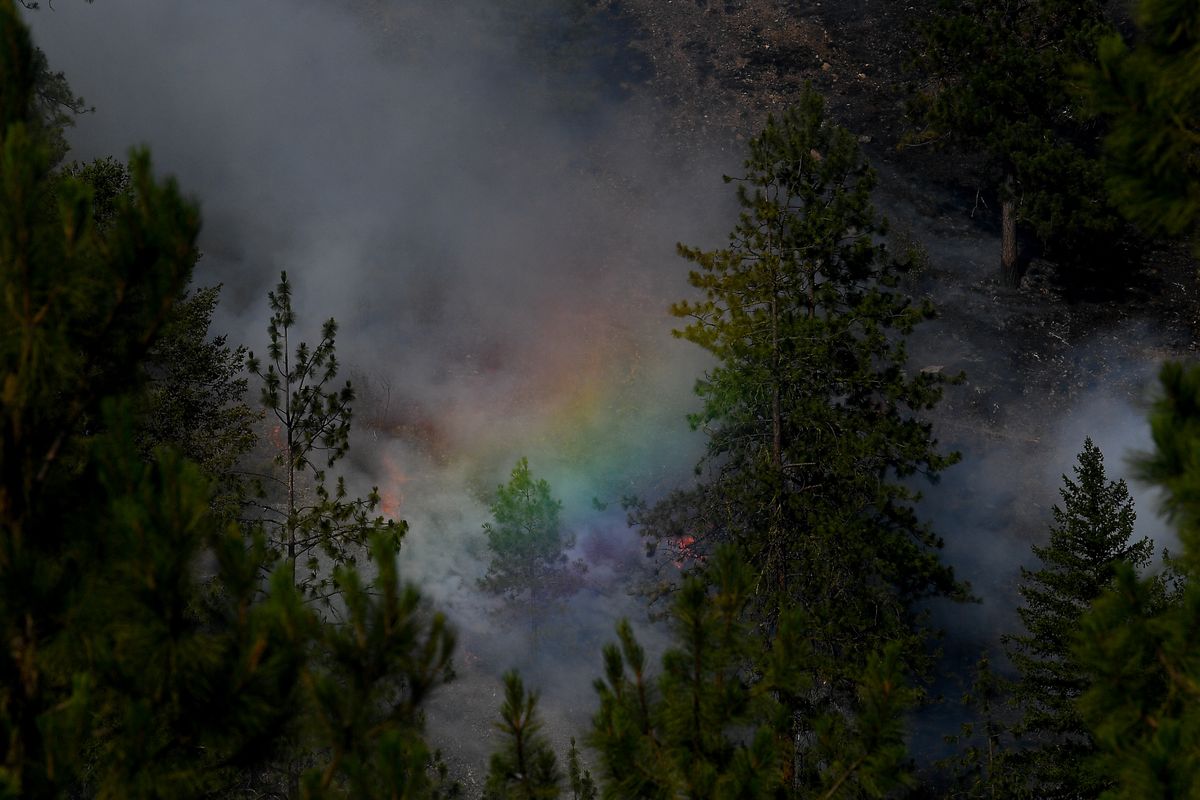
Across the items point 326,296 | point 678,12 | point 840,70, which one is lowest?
point 326,296

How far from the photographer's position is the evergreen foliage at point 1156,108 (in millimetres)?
5090

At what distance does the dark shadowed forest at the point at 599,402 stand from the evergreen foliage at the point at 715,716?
3 centimetres

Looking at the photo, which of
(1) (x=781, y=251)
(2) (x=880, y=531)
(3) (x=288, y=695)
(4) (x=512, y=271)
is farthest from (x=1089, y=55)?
(3) (x=288, y=695)

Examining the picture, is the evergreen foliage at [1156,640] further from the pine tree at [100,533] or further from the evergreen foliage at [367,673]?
the pine tree at [100,533]

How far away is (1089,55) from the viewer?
24594 millimetres

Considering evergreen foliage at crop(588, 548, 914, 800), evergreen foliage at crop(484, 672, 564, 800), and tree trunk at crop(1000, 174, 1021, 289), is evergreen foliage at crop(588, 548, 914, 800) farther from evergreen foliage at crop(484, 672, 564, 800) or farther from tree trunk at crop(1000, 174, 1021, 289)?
tree trunk at crop(1000, 174, 1021, 289)

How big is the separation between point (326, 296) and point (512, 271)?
6322mm

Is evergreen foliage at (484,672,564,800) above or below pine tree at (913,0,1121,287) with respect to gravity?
below

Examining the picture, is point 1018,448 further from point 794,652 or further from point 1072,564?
point 794,652

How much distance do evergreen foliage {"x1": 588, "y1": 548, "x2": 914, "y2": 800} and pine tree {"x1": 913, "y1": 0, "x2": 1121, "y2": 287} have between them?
22133 millimetres

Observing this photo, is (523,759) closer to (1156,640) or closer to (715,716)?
(715,716)

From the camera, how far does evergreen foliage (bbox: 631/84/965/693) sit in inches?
614

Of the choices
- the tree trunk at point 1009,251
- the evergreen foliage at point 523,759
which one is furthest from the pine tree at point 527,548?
the evergreen foliage at point 523,759

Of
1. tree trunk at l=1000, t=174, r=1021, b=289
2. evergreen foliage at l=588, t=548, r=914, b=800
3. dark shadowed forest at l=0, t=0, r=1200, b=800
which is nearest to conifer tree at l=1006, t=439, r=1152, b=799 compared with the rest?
dark shadowed forest at l=0, t=0, r=1200, b=800
